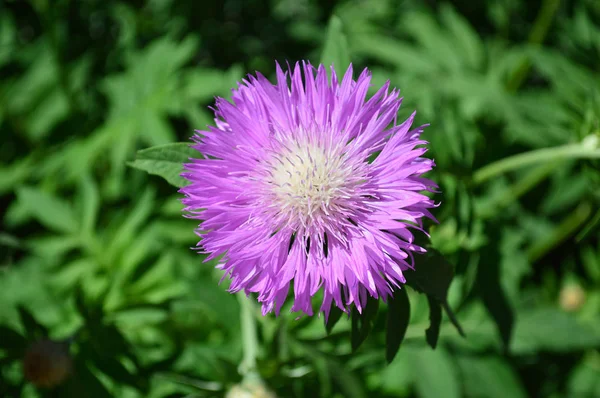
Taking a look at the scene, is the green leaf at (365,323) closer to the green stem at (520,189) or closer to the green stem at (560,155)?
the green stem at (560,155)

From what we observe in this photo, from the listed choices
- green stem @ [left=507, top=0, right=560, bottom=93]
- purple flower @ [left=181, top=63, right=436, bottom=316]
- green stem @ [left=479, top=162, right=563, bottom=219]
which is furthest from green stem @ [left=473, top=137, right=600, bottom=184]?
green stem @ [left=507, top=0, right=560, bottom=93]

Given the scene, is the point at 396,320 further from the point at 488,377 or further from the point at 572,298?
the point at 572,298

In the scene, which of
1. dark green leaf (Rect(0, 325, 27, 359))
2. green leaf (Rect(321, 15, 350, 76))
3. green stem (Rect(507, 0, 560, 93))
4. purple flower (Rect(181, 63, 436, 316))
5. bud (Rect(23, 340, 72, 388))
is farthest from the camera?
green stem (Rect(507, 0, 560, 93))

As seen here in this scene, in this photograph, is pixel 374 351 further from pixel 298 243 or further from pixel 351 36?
pixel 351 36

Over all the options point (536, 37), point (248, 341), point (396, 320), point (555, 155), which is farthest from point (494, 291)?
point (536, 37)

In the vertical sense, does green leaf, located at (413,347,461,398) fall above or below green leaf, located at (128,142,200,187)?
below

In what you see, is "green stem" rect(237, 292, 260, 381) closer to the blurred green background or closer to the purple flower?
the blurred green background

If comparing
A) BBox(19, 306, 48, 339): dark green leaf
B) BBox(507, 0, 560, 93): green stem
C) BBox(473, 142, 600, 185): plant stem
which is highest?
BBox(507, 0, 560, 93): green stem
